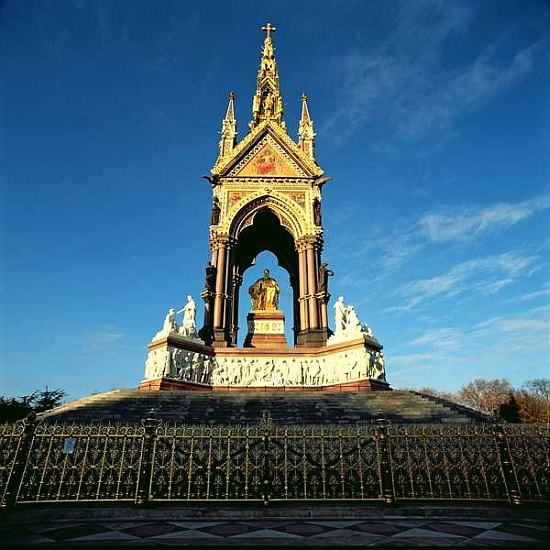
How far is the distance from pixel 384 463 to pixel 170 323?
11.7 meters

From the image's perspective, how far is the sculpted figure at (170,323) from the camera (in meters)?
16.2

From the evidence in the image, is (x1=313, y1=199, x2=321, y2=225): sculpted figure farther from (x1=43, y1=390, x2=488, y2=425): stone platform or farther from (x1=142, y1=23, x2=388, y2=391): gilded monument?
(x1=43, y1=390, x2=488, y2=425): stone platform

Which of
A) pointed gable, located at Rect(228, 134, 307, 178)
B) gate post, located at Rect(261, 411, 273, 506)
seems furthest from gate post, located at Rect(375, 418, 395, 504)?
pointed gable, located at Rect(228, 134, 307, 178)

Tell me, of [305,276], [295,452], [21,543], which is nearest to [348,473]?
[295,452]

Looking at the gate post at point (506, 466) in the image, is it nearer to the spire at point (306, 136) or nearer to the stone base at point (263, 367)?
the stone base at point (263, 367)

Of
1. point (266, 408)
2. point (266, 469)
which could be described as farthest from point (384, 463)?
point (266, 408)

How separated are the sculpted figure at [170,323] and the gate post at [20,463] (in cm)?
945

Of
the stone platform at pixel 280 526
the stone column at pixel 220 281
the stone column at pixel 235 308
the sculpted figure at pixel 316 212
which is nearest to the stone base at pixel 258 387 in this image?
the stone column at pixel 220 281

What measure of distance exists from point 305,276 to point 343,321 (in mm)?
4174

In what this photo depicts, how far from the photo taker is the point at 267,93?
28875mm

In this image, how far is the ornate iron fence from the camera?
246 inches

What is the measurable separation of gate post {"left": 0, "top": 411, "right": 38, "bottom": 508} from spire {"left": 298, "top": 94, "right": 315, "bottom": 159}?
22118 mm

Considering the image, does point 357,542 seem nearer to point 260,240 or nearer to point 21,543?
point 21,543

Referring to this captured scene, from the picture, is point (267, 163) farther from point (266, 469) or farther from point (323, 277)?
point (266, 469)
